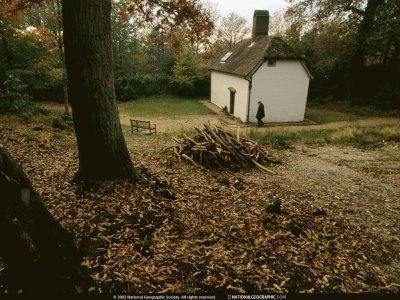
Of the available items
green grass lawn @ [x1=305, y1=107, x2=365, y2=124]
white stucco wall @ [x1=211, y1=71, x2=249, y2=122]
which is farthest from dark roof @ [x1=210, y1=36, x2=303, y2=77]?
green grass lawn @ [x1=305, y1=107, x2=365, y2=124]

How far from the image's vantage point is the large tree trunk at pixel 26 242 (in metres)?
2.65

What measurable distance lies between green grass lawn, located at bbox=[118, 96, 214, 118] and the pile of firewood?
15888 millimetres

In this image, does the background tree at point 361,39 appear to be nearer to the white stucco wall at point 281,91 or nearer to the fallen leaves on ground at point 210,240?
the white stucco wall at point 281,91

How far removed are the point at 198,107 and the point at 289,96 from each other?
1002 cm

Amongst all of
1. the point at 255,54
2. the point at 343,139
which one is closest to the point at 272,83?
the point at 255,54

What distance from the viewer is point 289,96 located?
23.2 metres

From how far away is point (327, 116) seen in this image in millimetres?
24703

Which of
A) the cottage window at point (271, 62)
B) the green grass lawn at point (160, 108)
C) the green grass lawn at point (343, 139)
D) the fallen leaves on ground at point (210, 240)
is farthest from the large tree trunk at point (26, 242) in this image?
the green grass lawn at point (160, 108)

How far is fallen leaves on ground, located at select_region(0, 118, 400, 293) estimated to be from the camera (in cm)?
343

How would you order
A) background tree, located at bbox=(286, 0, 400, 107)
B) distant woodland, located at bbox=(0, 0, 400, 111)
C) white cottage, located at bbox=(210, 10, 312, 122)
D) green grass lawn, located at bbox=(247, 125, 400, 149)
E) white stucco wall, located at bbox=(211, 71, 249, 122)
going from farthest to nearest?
background tree, located at bbox=(286, 0, 400, 107) → white stucco wall, located at bbox=(211, 71, 249, 122) → white cottage, located at bbox=(210, 10, 312, 122) → green grass lawn, located at bbox=(247, 125, 400, 149) → distant woodland, located at bbox=(0, 0, 400, 111)

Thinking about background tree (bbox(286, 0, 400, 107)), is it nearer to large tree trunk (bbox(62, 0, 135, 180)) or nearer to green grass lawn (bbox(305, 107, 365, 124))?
green grass lawn (bbox(305, 107, 365, 124))

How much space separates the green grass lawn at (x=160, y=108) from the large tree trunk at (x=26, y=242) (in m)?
22.1

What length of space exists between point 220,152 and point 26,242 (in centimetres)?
594

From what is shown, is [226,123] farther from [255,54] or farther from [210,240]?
[210,240]
